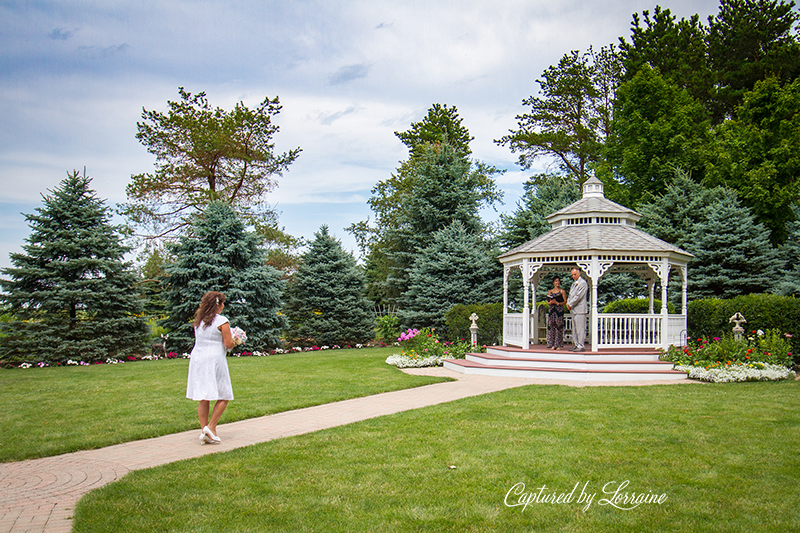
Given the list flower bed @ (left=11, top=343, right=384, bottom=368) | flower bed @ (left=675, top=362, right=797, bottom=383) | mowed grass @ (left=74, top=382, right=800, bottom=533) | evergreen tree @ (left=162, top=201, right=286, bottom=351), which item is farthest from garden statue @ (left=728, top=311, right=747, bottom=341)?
evergreen tree @ (left=162, top=201, right=286, bottom=351)

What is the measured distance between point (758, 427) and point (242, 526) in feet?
20.2

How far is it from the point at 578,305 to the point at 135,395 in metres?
9.58

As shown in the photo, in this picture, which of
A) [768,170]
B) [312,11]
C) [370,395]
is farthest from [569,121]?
[370,395]

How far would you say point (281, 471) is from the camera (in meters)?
5.08

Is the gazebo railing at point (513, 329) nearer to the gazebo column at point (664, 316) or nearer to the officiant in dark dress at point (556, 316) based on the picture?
the officiant in dark dress at point (556, 316)

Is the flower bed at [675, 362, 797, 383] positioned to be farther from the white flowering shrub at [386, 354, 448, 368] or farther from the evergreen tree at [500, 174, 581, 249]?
the evergreen tree at [500, 174, 581, 249]

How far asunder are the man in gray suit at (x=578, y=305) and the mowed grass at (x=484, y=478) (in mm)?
5195

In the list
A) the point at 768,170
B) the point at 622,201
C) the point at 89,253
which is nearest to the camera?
the point at 89,253

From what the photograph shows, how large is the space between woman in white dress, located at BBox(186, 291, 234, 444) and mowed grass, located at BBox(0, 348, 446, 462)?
3.78 feet

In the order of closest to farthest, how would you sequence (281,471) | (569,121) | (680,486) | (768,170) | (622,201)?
1. (680,486)
2. (281,471)
3. (768,170)
4. (622,201)
5. (569,121)

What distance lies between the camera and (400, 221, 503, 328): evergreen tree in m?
20.8

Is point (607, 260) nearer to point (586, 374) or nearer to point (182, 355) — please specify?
point (586, 374)

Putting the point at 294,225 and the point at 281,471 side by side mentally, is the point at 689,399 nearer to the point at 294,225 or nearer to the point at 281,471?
the point at 281,471

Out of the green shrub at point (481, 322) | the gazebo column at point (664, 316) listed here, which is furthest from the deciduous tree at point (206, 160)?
the gazebo column at point (664, 316)
